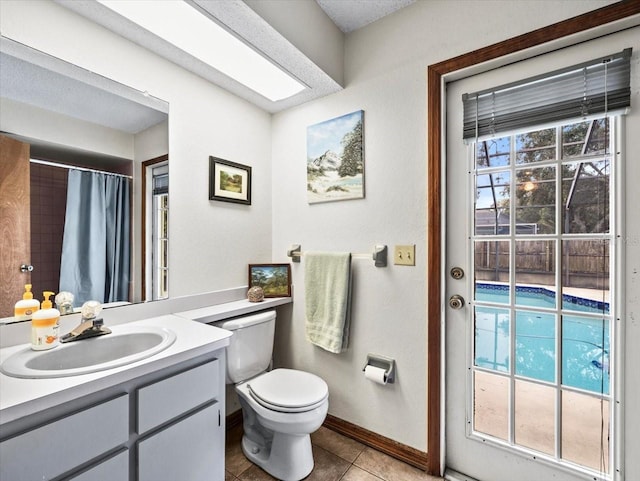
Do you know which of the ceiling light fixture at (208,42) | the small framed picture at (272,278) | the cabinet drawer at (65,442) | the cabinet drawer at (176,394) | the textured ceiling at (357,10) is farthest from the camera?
the small framed picture at (272,278)

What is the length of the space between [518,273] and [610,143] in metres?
0.64

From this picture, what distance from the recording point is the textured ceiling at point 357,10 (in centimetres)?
155

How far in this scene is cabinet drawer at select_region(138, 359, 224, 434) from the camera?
99 centimetres

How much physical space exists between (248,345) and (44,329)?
0.92m

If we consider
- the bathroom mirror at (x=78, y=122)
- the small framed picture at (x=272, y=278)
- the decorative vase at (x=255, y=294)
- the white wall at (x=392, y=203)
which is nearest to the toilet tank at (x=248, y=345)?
the decorative vase at (x=255, y=294)

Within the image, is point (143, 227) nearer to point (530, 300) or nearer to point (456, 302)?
point (456, 302)

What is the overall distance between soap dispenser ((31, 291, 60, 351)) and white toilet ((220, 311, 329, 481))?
71cm

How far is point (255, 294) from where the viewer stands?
188 cm

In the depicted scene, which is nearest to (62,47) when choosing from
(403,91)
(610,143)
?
(403,91)

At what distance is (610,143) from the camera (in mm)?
1176

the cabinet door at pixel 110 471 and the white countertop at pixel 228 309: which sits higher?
the white countertop at pixel 228 309

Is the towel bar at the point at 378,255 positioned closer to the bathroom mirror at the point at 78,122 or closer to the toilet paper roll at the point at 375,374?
the toilet paper roll at the point at 375,374

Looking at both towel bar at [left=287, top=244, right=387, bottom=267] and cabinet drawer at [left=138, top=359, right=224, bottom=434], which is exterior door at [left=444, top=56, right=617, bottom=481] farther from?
cabinet drawer at [left=138, top=359, right=224, bottom=434]

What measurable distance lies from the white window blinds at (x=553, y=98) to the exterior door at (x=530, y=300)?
5cm
